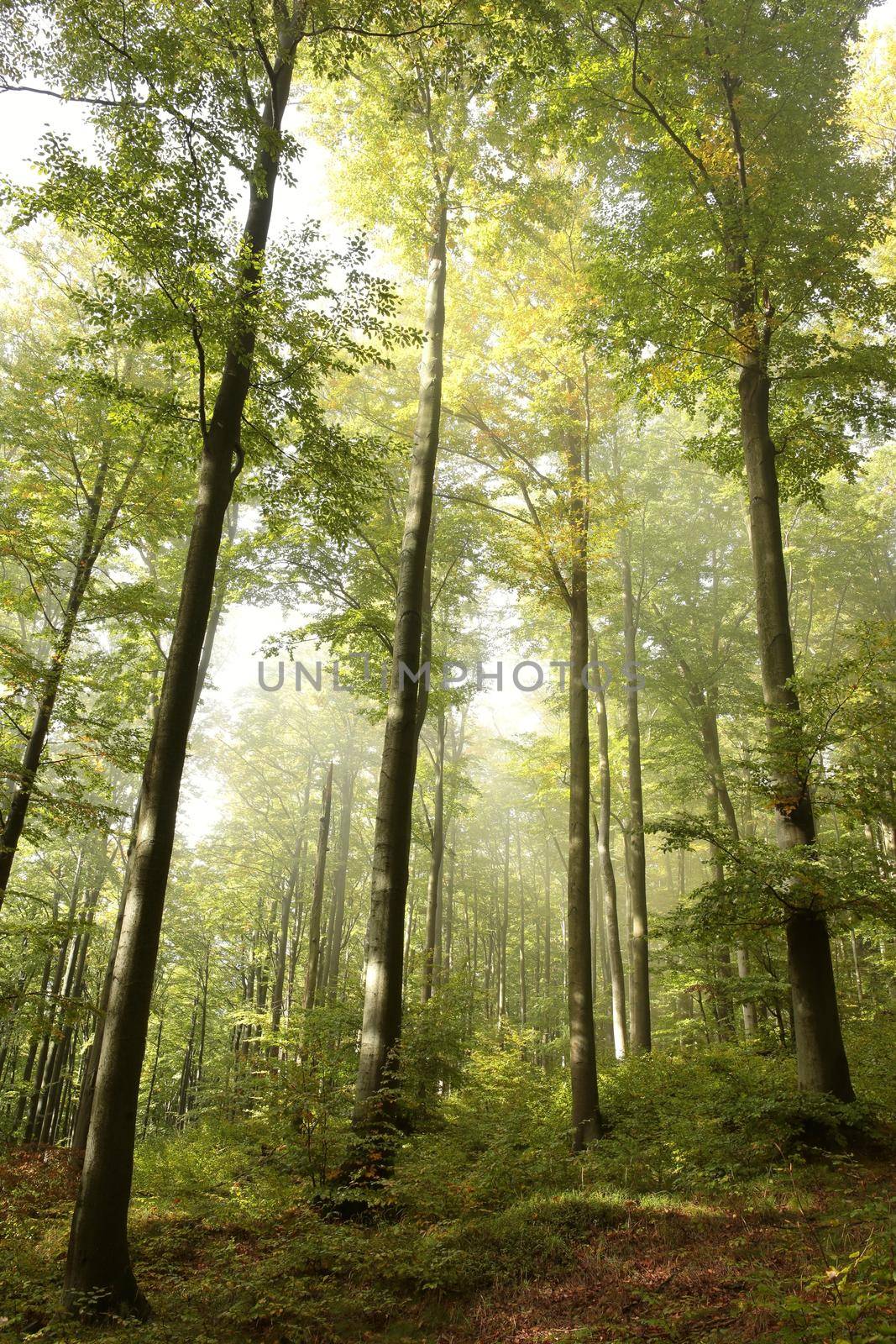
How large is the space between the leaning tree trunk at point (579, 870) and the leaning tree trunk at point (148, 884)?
5063mm

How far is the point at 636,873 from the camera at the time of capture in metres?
13.1

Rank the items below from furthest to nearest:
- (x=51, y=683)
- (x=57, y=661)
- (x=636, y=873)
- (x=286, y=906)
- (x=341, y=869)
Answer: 1. (x=341, y=869)
2. (x=286, y=906)
3. (x=636, y=873)
4. (x=57, y=661)
5. (x=51, y=683)

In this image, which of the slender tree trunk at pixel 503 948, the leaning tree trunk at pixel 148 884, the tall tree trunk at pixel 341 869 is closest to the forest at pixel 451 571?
the leaning tree trunk at pixel 148 884

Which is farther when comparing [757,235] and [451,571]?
[451,571]

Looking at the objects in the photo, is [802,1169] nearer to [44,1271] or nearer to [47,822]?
[44,1271]

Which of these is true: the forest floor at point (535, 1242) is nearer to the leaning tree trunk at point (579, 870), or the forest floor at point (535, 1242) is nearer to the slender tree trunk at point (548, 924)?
the leaning tree trunk at point (579, 870)

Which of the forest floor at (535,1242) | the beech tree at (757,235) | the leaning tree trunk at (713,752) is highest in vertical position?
the beech tree at (757,235)

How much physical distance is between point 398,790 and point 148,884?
301 cm

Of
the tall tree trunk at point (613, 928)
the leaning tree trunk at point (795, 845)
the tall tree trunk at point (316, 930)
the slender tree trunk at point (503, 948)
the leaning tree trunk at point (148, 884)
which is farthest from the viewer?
the slender tree trunk at point (503, 948)

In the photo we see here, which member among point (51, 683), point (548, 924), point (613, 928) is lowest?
point (613, 928)

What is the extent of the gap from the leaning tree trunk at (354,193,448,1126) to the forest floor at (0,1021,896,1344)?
90 cm

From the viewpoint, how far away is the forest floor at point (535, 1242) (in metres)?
3.70

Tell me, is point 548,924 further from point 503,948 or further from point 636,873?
point 636,873

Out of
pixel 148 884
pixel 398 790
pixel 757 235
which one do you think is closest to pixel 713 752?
pixel 398 790
